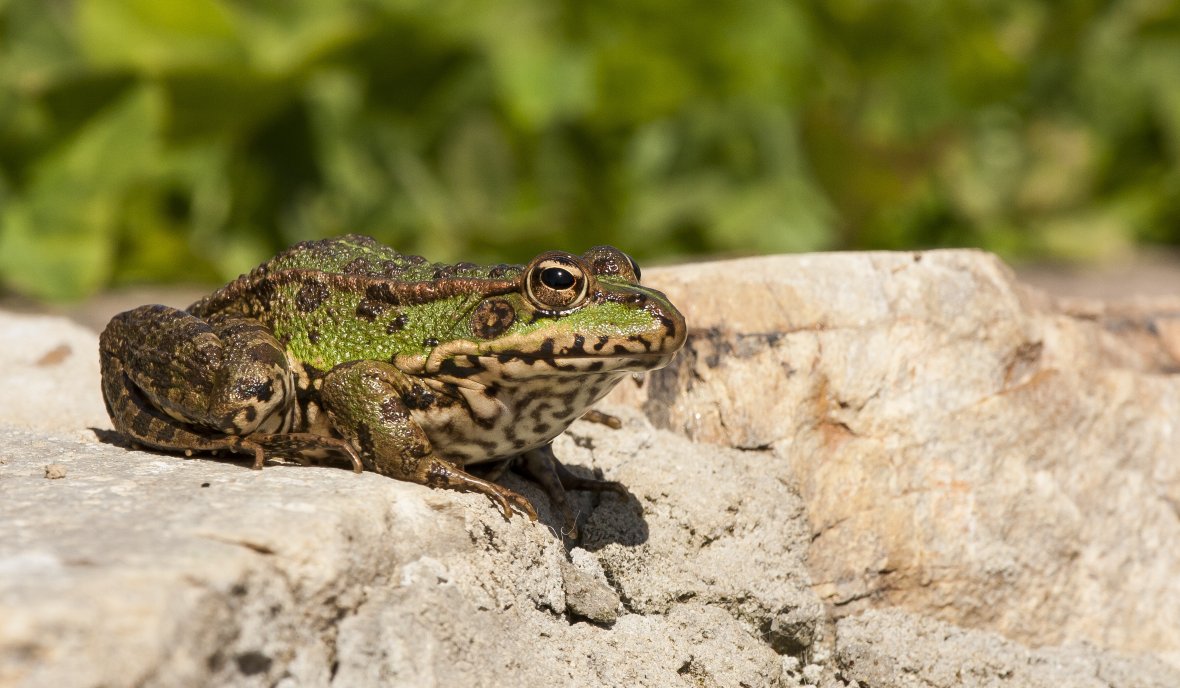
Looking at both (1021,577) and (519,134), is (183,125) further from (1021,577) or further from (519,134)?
(1021,577)

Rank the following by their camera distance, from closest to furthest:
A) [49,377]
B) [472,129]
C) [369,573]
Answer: [369,573] → [49,377] → [472,129]

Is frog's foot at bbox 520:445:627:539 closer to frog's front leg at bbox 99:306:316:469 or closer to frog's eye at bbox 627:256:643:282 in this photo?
frog's eye at bbox 627:256:643:282

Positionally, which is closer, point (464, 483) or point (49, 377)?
point (464, 483)

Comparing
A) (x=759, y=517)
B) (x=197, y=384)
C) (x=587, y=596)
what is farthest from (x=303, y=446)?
(x=759, y=517)

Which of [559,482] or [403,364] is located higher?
[403,364]

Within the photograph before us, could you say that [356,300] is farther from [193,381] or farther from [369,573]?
[369,573]

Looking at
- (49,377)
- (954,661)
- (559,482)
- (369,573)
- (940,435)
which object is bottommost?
(369,573)

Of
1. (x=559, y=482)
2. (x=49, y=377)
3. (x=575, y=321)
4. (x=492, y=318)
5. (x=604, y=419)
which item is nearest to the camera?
(x=575, y=321)
